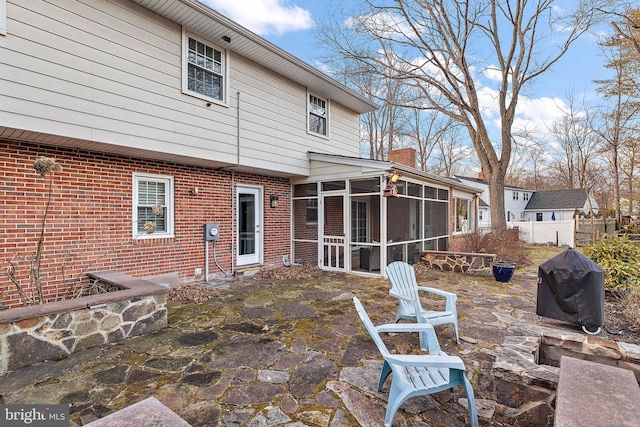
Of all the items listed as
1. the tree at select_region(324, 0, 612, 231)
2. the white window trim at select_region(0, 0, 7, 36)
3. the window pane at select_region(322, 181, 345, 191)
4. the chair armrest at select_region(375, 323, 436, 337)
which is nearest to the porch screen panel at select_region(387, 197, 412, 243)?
the window pane at select_region(322, 181, 345, 191)

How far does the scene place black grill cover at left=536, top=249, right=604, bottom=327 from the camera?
13.2ft

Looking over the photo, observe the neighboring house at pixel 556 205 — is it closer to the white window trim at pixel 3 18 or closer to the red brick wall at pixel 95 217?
the red brick wall at pixel 95 217

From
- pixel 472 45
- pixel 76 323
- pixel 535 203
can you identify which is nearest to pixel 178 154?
pixel 76 323

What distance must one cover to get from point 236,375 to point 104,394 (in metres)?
1.11

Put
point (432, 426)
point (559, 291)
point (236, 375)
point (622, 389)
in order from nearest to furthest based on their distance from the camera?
point (622, 389), point (432, 426), point (236, 375), point (559, 291)

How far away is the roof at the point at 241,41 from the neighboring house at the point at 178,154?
3 cm

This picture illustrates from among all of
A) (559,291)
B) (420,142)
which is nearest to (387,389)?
(559,291)

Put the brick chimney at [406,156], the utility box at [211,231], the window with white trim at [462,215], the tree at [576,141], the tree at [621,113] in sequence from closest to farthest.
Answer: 1. the utility box at [211,231]
2. the window with white trim at [462,215]
3. the brick chimney at [406,156]
4. the tree at [621,113]
5. the tree at [576,141]

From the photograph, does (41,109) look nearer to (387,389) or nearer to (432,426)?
(387,389)

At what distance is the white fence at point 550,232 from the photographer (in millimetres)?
15883

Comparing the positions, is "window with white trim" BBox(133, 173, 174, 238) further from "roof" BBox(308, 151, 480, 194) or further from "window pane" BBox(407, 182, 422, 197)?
"window pane" BBox(407, 182, 422, 197)

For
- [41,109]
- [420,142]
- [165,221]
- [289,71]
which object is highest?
[420,142]

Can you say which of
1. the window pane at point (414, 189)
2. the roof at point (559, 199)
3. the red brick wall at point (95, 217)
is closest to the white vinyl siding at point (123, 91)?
the red brick wall at point (95, 217)

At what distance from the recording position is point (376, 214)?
309 inches
